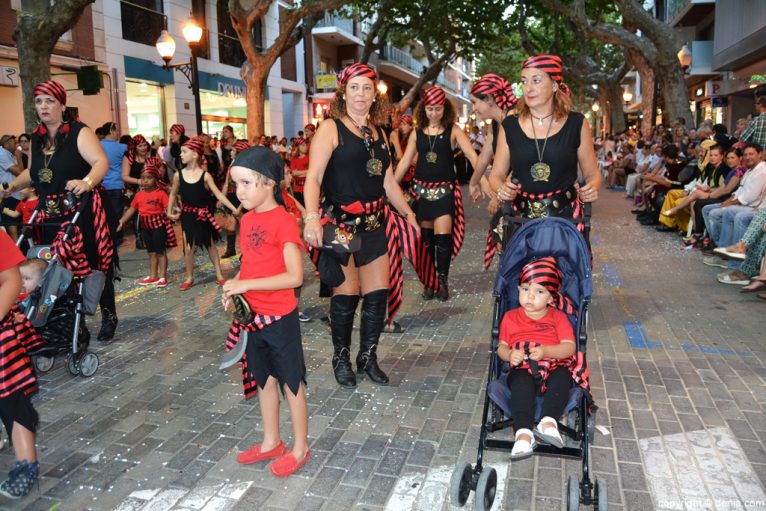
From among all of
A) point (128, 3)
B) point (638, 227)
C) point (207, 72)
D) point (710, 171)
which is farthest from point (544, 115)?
point (207, 72)

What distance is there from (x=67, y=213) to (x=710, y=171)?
9.73m

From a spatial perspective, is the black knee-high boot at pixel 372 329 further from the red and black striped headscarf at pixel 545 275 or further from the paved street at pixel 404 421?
the red and black striped headscarf at pixel 545 275

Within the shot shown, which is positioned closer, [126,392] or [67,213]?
[126,392]

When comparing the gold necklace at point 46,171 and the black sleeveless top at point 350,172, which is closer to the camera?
the black sleeveless top at point 350,172

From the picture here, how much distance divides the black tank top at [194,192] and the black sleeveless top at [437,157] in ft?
9.35

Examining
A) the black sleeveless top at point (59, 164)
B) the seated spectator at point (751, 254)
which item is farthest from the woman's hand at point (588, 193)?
the seated spectator at point (751, 254)

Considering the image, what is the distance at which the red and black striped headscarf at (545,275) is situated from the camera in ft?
12.3

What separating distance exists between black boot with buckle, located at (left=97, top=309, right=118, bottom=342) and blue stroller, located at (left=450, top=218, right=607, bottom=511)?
390cm

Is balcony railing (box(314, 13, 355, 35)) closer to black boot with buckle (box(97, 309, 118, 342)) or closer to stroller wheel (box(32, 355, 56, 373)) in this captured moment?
black boot with buckle (box(97, 309, 118, 342))

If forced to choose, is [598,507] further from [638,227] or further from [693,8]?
[693,8]

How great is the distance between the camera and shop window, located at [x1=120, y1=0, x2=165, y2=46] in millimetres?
19672

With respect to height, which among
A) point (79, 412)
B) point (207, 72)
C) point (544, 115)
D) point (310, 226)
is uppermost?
point (207, 72)

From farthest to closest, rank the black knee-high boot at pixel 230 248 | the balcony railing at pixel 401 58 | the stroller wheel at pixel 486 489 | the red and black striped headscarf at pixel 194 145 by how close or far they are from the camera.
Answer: the balcony railing at pixel 401 58 → the black knee-high boot at pixel 230 248 → the red and black striped headscarf at pixel 194 145 → the stroller wheel at pixel 486 489

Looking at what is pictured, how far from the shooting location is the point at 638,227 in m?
13.5
